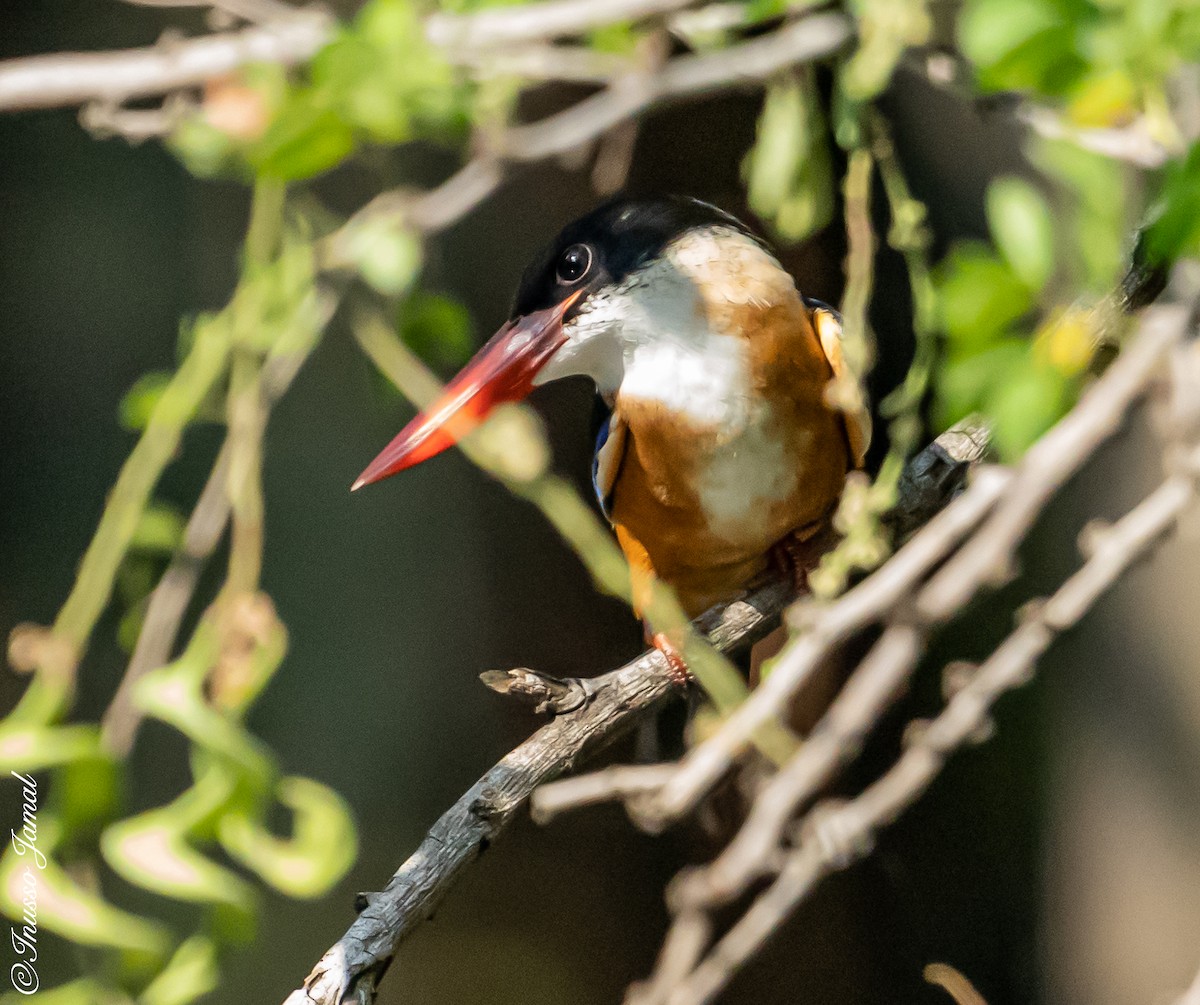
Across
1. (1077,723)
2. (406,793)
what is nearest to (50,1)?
(406,793)

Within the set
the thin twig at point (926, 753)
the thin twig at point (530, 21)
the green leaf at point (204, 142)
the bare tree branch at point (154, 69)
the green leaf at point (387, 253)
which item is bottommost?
the thin twig at point (926, 753)

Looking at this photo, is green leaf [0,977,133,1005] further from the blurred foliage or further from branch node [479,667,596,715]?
→ branch node [479,667,596,715]

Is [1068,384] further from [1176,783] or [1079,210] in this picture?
[1176,783]

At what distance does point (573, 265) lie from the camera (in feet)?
3.38

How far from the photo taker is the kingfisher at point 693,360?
3.33ft

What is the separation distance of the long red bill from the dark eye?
2 centimetres

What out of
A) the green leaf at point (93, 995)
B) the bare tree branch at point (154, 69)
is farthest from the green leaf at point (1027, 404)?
the green leaf at point (93, 995)

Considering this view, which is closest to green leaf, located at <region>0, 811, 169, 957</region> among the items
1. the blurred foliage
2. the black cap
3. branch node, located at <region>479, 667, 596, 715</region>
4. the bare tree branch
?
the blurred foliage

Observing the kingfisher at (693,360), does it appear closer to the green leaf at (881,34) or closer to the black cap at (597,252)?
the black cap at (597,252)

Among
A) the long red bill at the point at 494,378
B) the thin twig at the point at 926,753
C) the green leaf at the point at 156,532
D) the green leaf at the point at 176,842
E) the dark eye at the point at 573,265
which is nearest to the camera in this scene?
the thin twig at the point at 926,753

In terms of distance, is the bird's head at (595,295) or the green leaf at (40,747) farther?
the bird's head at (595,295)

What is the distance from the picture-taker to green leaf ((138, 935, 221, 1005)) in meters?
Answer: 0.56

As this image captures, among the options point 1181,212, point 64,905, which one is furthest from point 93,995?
point 1181,212

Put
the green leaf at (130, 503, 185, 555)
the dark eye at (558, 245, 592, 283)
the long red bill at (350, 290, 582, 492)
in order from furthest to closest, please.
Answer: the dark eye at (558, 245, 592, 283), the long red bill at (350, 290, 582, 492), the green leaf at (130, 503, 185, 555)
